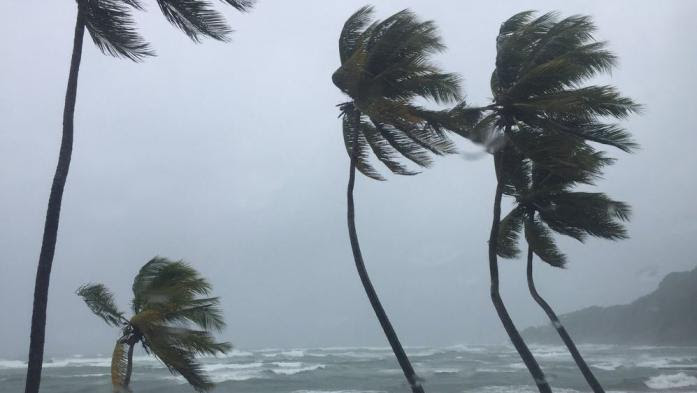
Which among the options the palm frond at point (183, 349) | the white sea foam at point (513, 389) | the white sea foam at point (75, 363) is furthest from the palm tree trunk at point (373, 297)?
the white sea foam at point (75, 363)

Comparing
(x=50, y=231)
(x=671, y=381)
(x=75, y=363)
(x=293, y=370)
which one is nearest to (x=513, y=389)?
(x=671, y=381)

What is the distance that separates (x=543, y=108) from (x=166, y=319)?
7.46m

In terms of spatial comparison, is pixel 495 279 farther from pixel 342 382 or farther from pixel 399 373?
pixel 399 373

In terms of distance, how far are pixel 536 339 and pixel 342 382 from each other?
57460mm

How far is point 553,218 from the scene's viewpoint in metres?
15.6

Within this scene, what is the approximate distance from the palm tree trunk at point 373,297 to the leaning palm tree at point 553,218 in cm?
460

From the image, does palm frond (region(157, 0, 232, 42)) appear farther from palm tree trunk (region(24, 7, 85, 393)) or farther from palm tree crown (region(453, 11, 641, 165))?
palm tree crown (region(453, 11, 641, 165))

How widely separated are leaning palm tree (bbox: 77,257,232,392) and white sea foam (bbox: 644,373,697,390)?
22.8m

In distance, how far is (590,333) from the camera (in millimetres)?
81125

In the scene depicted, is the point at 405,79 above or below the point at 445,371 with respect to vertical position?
above

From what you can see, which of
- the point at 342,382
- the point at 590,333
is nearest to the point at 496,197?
the point at 342,382

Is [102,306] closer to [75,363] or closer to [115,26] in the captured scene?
[115,26]

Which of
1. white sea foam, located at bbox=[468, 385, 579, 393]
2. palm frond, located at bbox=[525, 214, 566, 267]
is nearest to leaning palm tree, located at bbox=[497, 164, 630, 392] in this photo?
palm frond, located at bbox=[525, 214, 566, 267]

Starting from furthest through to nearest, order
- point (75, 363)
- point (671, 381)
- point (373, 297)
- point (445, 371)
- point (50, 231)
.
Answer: point (75, 363) → point (445, 371) → point (671, 381) → point (373, 297) → point (50, 231)
